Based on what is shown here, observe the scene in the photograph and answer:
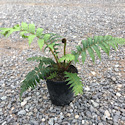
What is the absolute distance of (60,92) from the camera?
64.9 inches

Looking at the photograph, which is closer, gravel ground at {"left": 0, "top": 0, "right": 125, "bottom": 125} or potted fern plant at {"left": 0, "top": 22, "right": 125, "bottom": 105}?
potted fern plant at {"left": 0, "top": 22, "right": 125, "bottom": 105}

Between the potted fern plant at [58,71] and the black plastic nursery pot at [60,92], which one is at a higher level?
the potted fern plant at [58,71]

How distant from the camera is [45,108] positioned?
1771 mm

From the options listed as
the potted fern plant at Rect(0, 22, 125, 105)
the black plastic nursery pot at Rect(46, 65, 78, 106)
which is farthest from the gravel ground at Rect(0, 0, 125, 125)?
the potted fern plant at Rect(0, 22, 125, 105)

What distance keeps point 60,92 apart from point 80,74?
2.62 ft

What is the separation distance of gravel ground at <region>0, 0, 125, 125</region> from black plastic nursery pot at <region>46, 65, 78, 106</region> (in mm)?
86

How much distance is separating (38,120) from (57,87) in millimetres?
456

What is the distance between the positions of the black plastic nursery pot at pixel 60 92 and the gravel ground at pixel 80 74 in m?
0.09

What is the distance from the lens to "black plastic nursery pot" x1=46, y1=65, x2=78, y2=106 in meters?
1.57

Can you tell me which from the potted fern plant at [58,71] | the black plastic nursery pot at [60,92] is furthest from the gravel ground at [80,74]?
the potted fern plant at [58,71]

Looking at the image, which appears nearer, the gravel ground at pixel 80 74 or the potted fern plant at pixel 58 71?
the potted fern plant at pixel 58 71

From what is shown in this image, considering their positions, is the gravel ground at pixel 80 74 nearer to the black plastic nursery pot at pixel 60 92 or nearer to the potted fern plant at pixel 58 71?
the black plastic nursery pot at pixel 60 92

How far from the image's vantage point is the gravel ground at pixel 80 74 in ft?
5.42

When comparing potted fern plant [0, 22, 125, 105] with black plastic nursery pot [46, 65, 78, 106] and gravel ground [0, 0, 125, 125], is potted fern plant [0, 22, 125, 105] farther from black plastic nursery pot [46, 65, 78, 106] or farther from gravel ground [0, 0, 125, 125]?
gravel ground [0, 0, 125, 125]
